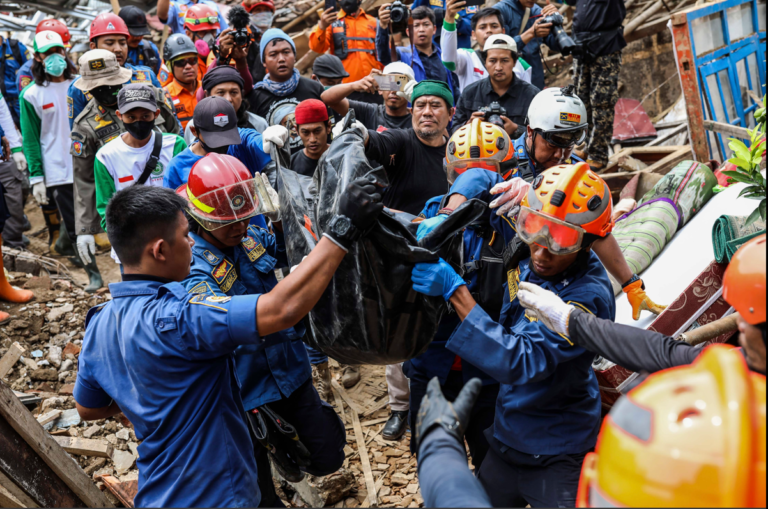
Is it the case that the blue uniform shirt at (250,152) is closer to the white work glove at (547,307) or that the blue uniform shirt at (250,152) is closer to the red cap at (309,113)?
the red cap at (309,113)

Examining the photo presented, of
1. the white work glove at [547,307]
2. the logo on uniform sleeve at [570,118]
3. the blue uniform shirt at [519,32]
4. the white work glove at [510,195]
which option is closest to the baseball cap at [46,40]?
the blue uniform shirt at [519,32]

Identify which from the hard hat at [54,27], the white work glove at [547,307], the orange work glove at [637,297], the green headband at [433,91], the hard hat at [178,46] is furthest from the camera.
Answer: the hard hat at [54,27]

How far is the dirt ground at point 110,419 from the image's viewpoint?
13.6ft

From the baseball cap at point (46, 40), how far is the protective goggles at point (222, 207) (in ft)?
15.7

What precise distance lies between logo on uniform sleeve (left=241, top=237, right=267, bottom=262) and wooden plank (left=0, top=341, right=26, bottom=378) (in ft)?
11.1

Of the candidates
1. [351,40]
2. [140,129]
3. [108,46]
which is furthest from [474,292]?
[351,40]

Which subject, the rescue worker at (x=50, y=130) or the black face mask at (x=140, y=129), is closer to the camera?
the black face mask at (x=140, y=129)

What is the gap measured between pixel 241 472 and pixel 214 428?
227 millimetres

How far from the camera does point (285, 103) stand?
18.3 feet

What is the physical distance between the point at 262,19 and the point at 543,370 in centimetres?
746

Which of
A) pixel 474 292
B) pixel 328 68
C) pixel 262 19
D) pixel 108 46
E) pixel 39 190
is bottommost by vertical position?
pixel 474 292

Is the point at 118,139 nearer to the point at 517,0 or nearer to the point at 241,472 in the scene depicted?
the point at 241,472

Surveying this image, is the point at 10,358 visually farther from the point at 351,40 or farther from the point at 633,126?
the point at 633,126

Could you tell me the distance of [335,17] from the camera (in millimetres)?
7430
